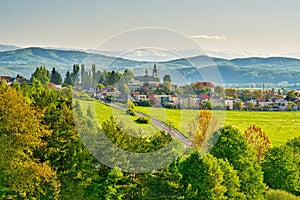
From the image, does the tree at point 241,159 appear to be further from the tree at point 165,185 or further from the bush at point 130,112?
the bush at point 130,112

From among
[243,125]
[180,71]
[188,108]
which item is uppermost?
[180,71]

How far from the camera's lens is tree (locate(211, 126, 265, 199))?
949 inches

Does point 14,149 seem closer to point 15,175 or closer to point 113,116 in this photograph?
point 15,175

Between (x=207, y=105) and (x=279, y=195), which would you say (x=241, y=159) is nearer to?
(x=279, y=195)

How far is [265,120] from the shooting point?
3100 inches

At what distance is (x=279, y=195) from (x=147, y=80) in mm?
10436

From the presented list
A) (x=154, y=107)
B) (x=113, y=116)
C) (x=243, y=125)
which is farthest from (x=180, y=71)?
(x=243, y=125)

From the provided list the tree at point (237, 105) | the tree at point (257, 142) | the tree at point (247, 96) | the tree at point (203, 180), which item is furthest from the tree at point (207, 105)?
the tree at point (247, 96)

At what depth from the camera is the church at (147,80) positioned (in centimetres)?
2588

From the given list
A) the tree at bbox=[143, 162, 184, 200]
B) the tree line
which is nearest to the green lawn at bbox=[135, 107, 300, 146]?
the tree line

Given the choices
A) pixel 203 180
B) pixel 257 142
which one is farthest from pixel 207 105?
pixel 203 180

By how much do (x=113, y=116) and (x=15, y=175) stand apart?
6.90 m

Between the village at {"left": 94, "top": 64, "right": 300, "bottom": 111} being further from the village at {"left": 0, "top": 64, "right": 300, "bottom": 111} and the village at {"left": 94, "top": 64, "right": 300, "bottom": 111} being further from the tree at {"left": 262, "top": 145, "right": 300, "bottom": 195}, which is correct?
the tree at {"left": 262, "top": 145, "right": 300, "bottom": 195}

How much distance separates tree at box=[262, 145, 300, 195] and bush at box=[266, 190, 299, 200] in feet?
4.81
